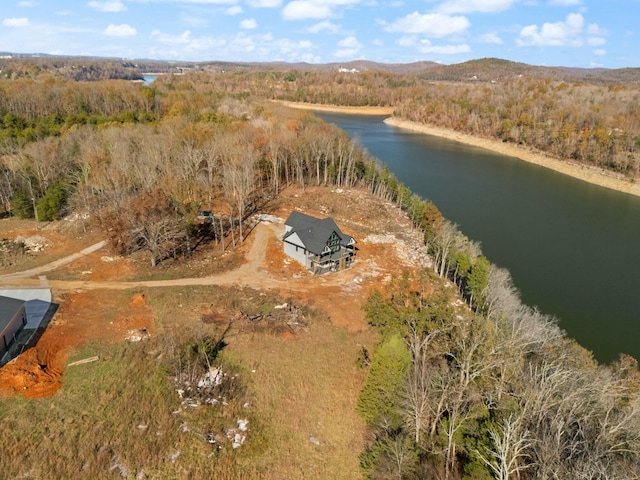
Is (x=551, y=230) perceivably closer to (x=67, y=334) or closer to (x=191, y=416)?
(x=191, y=416)

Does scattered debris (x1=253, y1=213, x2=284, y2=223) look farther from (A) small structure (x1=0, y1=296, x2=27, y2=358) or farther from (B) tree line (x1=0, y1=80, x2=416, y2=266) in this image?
(A) small structure (x1=0, y1=296, x2=27, y2=358)

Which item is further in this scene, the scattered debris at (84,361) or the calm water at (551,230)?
the calm water at (551,230)

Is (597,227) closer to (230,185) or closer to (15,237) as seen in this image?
(230,185)

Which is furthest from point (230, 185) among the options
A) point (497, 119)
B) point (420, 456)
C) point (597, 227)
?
point (497, 119)

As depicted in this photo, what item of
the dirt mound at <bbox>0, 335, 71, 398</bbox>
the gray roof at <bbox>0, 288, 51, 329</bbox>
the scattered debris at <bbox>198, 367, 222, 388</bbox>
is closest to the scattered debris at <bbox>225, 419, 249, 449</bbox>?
the scattered debris at <bbox>198, 367, 222, 388</bbox>

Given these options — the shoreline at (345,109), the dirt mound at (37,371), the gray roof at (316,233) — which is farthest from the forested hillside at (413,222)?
the shoreline at (345,109)

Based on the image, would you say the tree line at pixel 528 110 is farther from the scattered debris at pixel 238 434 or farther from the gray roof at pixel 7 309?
the gray roof at pixel 7 309

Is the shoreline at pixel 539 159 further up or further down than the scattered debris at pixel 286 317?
further up

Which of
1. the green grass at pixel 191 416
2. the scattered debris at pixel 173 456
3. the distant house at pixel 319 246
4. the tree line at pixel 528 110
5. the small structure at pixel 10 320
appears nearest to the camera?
the green grass at pixel 191 416
